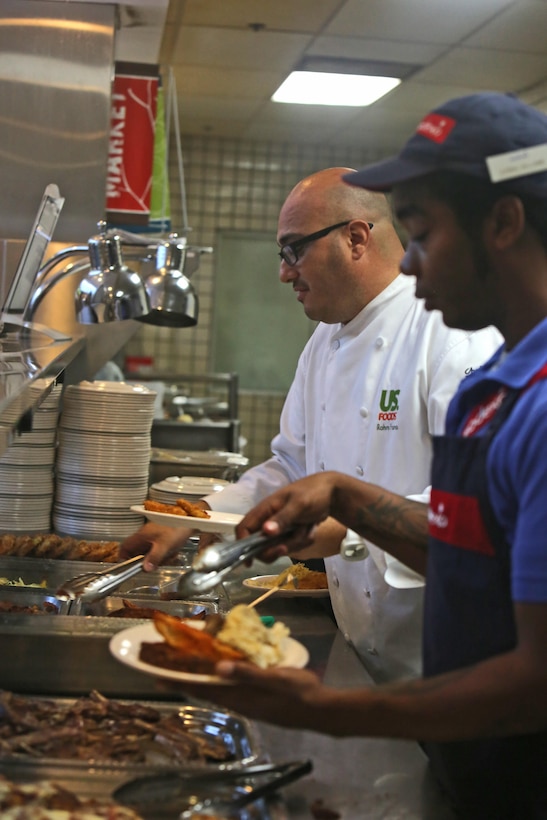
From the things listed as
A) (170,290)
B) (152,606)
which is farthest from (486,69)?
(152,606)

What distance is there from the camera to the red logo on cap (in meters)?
1.30

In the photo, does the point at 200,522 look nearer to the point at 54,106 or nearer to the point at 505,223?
the point at 505,223

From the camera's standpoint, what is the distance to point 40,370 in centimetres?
212

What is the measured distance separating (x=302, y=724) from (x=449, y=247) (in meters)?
0.65

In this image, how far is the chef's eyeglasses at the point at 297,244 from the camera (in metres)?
2.73

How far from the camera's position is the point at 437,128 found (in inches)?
51.6

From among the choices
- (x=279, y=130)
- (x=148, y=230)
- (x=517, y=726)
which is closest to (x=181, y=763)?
(x=517, y=726)

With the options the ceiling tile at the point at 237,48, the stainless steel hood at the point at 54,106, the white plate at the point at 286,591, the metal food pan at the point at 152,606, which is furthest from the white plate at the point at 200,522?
the ceiling tile at the point at 237,48

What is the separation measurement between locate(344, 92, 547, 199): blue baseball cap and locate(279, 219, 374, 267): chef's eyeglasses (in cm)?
140

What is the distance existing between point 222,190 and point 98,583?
25.7ft

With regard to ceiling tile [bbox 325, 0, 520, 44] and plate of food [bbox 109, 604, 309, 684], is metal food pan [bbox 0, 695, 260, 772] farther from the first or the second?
ceiling tile [bbox 325, 0, 520, 44]

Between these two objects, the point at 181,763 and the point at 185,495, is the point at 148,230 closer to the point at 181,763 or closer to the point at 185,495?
the point at 185,495

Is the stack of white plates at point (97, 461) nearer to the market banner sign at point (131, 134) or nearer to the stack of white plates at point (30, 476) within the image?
the stack of white plates at point (30, 476)

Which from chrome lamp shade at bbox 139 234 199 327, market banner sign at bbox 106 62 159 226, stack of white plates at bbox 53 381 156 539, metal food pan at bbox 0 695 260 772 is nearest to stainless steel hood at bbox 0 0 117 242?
market banner sign at bbox 106 62 159 226
